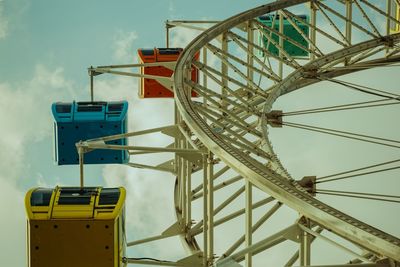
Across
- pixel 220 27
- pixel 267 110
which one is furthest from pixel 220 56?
pixel 267 110

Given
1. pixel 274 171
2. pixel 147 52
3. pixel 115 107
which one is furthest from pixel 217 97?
pixel 147 52

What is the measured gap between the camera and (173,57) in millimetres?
35594

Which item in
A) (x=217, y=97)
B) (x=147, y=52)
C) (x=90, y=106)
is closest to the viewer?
(x=217, y=97)

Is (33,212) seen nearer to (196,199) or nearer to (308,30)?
(196,199)

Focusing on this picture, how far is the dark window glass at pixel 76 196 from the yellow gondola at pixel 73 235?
0.17m

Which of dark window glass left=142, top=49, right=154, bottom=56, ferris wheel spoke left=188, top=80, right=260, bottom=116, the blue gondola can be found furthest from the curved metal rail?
dark window glass left=142, top=49, right=154, bottom=56

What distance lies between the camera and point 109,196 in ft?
70.5

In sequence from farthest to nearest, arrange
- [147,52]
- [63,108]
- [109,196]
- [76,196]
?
[147,52] → [63,108] → [109,196] → [76,196]

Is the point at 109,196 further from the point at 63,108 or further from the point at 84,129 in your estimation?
the point at 63,108

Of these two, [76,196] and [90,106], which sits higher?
[90,106]

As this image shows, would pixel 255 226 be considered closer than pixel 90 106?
Yes

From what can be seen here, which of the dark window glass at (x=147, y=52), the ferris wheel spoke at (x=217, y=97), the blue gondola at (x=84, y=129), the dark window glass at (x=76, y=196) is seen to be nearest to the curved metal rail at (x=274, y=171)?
the ferris wheel spoke at (x=217, y=97)

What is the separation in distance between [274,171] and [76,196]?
4.49 metres

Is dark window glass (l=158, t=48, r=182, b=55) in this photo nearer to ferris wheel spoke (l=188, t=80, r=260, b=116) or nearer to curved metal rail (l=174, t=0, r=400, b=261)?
curved metal rail (l=174, t=0, r=400, b=261)
